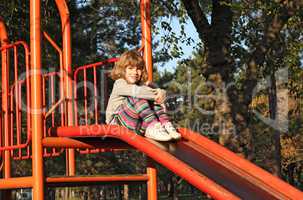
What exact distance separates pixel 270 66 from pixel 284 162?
21.1 metres

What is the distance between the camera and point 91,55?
21016mm

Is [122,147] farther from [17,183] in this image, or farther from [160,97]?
[17,183]

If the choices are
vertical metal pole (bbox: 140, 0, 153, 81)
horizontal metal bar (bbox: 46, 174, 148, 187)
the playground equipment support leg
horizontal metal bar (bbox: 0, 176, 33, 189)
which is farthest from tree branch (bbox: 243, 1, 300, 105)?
horizontal metal bar (bbox: 0, 176, 33, 189)

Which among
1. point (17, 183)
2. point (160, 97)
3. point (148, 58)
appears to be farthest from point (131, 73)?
point (17, 183)

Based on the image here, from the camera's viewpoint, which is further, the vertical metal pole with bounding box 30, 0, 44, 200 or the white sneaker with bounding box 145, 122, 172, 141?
the white sneaker with bounding box 145, 122, 172, 141

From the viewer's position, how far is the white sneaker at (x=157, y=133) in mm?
4727

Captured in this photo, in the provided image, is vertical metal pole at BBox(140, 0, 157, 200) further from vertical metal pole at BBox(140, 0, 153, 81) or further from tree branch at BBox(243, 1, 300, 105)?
tree branch at BBox(243, 1, 300, 105)

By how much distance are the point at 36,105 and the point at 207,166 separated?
1.49 meters

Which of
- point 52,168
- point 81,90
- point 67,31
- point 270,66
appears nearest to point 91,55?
point 81,90

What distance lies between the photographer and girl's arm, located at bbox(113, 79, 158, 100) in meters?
4.98

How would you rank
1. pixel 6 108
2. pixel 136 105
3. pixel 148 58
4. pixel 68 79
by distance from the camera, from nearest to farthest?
pixel 136 105 < pixel 6 108 < pixel 148 58 < pixel 68 79

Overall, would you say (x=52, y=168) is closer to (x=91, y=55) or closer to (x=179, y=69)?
(x=91, y=55)

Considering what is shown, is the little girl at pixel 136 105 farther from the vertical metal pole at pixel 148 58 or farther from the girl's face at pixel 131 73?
the vertical metal pole at pixel 148 58

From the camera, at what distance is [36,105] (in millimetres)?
4703
